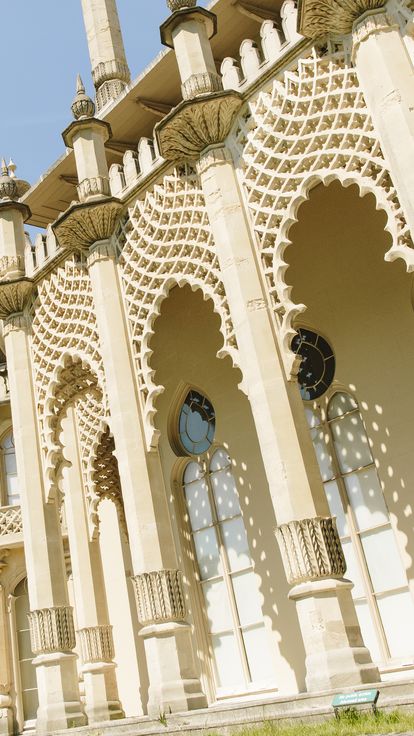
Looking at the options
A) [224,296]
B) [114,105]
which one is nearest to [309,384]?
[224,296]

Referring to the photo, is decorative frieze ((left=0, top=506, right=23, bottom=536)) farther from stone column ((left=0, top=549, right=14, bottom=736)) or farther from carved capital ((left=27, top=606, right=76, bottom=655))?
carved capital ((left=27, top=606, right=76, bottom=655))

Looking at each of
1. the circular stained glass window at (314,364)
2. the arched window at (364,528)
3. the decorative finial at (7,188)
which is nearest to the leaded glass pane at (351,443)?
the arched window at (364,528)

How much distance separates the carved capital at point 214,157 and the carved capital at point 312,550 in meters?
4.62

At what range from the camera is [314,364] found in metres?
12.2

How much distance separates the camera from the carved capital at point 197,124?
9781 millimetres

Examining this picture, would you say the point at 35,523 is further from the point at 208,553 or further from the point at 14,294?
the point at 14,294

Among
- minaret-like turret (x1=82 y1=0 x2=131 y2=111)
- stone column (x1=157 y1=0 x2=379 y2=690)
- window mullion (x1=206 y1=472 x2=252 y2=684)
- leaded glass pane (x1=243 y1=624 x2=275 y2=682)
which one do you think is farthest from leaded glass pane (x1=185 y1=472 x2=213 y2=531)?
minaret-like turret (x1=82 y1=0 x2=131 y2=111)

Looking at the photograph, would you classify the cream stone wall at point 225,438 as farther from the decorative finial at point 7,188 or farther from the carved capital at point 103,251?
the decorative finial at point 7,188

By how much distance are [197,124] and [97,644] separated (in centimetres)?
860

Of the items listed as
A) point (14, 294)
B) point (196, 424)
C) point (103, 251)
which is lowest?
point (196, 424)

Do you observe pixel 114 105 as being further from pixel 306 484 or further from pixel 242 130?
pixel 306 484

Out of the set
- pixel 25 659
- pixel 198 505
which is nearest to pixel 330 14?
pixel 198 505

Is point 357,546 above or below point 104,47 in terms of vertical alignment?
below

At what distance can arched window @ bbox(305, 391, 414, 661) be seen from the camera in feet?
35.4
